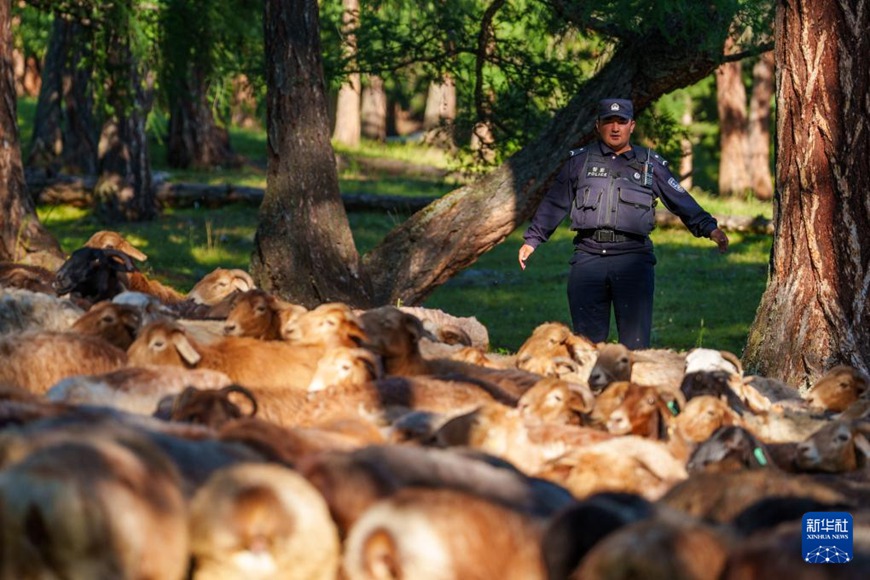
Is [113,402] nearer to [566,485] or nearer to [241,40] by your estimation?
[566,485]

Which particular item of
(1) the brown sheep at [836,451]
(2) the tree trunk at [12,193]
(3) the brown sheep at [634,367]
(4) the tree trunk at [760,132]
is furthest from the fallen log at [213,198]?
(1) the brown sheep at [836,451]

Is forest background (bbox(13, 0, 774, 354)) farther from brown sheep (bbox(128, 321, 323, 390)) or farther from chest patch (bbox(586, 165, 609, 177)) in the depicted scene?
brown sheep (bbox(128, 321, 323, 390))

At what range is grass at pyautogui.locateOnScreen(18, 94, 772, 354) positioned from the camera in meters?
18.7

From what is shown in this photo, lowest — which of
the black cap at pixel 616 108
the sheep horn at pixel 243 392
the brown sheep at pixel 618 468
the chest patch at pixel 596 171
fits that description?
the brown sheep at pixel 618 468

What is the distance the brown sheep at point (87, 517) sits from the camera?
442 centimetres

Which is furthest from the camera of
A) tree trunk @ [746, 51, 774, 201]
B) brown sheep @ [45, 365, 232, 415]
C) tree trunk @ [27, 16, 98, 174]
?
tree trunk @ [746, 51, 774, 201]

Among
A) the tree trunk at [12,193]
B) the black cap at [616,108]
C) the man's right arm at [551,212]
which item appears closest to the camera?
the black cap at [616,108]

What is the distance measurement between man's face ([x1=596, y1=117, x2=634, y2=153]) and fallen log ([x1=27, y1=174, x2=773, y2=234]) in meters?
15.3

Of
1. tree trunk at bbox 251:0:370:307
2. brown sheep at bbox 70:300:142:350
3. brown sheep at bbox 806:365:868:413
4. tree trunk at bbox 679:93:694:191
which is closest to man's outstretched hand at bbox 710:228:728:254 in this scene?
brown sheep at bbox 806:365:868:413

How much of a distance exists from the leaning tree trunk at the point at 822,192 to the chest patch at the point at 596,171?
4.87ft

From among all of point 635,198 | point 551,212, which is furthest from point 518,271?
point 635,198

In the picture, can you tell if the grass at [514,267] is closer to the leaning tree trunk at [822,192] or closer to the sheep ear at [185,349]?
the leaning tree trunk at [822,192]

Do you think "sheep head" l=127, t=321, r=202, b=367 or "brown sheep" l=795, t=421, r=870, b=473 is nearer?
"brown sheep" l=795, t=421, r=870, b=473

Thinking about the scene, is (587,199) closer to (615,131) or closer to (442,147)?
(615,131)
